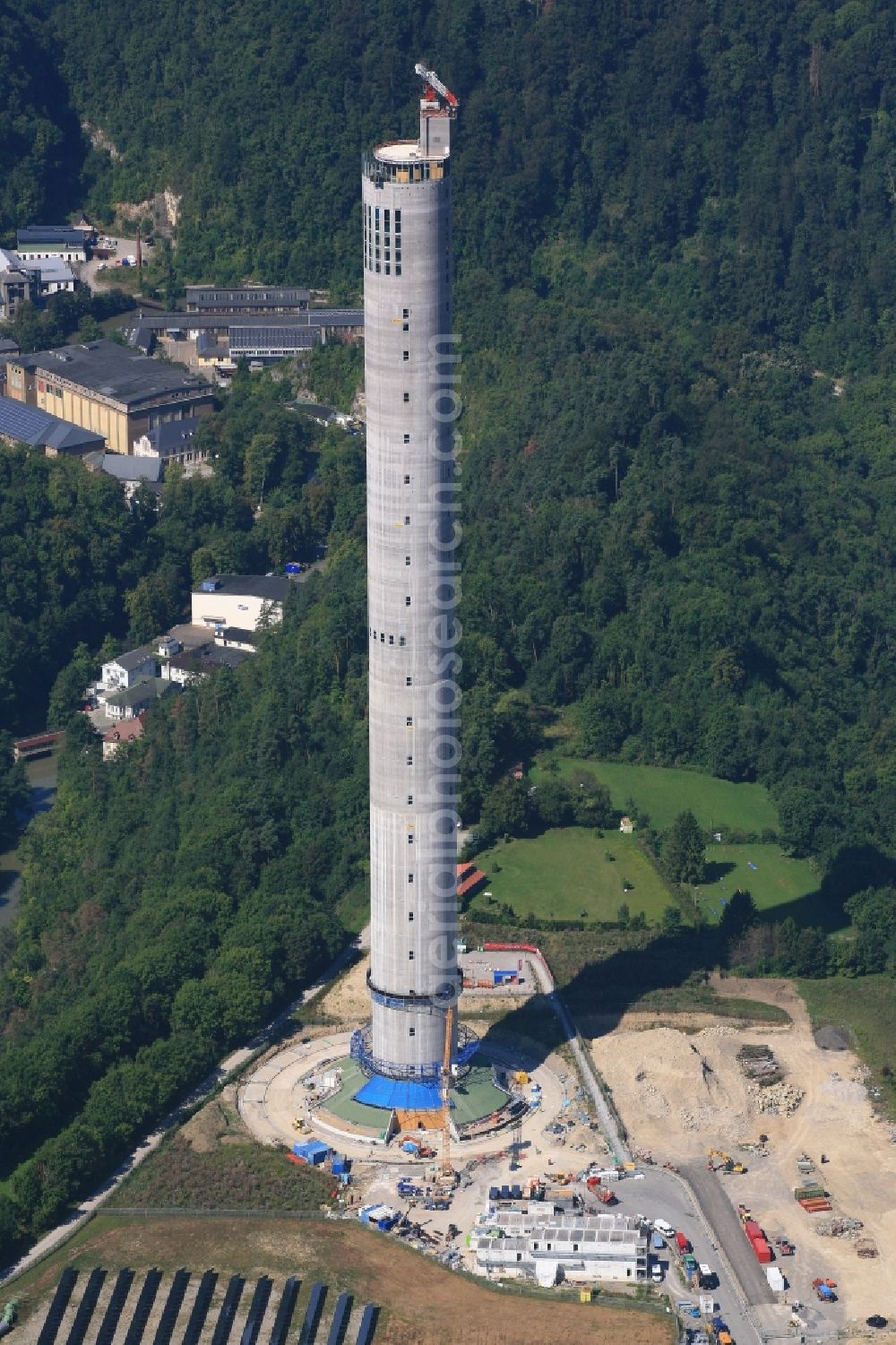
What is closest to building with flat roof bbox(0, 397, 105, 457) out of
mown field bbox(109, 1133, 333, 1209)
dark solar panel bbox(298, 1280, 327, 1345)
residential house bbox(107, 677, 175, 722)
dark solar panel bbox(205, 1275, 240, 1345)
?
residential house bbox(107, 677, 175, 722)

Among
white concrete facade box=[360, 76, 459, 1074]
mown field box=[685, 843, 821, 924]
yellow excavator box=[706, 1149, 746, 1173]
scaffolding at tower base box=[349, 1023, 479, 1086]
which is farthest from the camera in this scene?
mown field box=[685, 843, 821, 924]

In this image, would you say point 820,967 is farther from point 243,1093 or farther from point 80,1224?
point 80,1224

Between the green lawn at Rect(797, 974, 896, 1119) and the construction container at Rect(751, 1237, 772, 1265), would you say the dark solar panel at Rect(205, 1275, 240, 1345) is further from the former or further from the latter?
the green lawn at Rect(797, 974, 896, 1119)

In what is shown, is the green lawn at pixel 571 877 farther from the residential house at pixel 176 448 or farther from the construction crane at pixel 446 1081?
the residential house at pixel 176 448

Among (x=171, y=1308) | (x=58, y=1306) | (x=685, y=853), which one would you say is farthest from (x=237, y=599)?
(x=171, y=1308)

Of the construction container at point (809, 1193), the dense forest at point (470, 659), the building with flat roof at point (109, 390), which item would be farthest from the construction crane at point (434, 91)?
the building with flat roof at point (109, 390)

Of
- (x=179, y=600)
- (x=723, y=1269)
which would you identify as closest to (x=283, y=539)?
(x=179, y=600)

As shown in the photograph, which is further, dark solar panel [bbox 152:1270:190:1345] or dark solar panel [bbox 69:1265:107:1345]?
dark solar panel [bbox 69:1265:107:1345]
